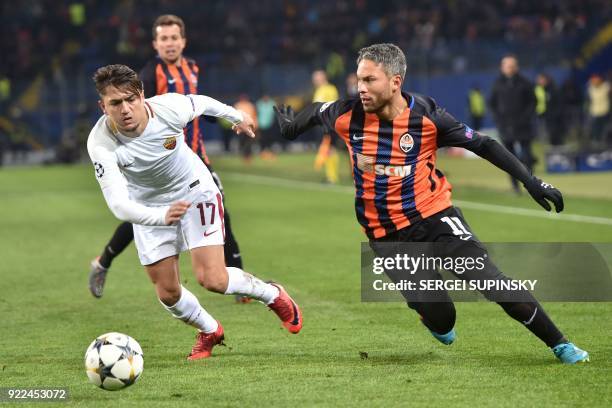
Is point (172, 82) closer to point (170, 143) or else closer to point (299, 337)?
point (170, 143)

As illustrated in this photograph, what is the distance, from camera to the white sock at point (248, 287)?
7.23 meters

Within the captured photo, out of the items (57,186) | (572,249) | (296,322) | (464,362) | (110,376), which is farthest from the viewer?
(57,186)

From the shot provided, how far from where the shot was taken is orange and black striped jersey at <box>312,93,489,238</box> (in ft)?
22.3

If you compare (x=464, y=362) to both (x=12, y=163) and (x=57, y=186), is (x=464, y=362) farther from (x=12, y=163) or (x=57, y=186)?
(x=12, y=163)

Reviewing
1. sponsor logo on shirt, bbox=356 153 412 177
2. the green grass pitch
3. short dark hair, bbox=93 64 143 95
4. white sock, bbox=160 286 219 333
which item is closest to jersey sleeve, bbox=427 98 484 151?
sponsor logo on shirt, bbox=356 153 412 177

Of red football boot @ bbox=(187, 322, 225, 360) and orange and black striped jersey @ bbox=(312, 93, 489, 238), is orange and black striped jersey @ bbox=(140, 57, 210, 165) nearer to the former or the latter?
red football boot @ bbox=(187, 322, 225, 360)

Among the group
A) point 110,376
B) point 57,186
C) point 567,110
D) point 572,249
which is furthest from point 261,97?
point 110,376

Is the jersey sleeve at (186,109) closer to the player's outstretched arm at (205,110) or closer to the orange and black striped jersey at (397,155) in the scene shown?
the player's outstretched arm at (205,110)

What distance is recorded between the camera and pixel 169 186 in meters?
7.09

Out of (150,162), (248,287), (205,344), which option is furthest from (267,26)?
(150,162)

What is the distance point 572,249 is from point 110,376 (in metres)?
4.23

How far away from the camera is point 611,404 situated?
5.67 meters

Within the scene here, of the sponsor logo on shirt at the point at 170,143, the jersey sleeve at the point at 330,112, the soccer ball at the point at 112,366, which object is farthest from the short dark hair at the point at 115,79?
the soccer ball at the point at 112,366

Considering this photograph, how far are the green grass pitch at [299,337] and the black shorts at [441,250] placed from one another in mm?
458
